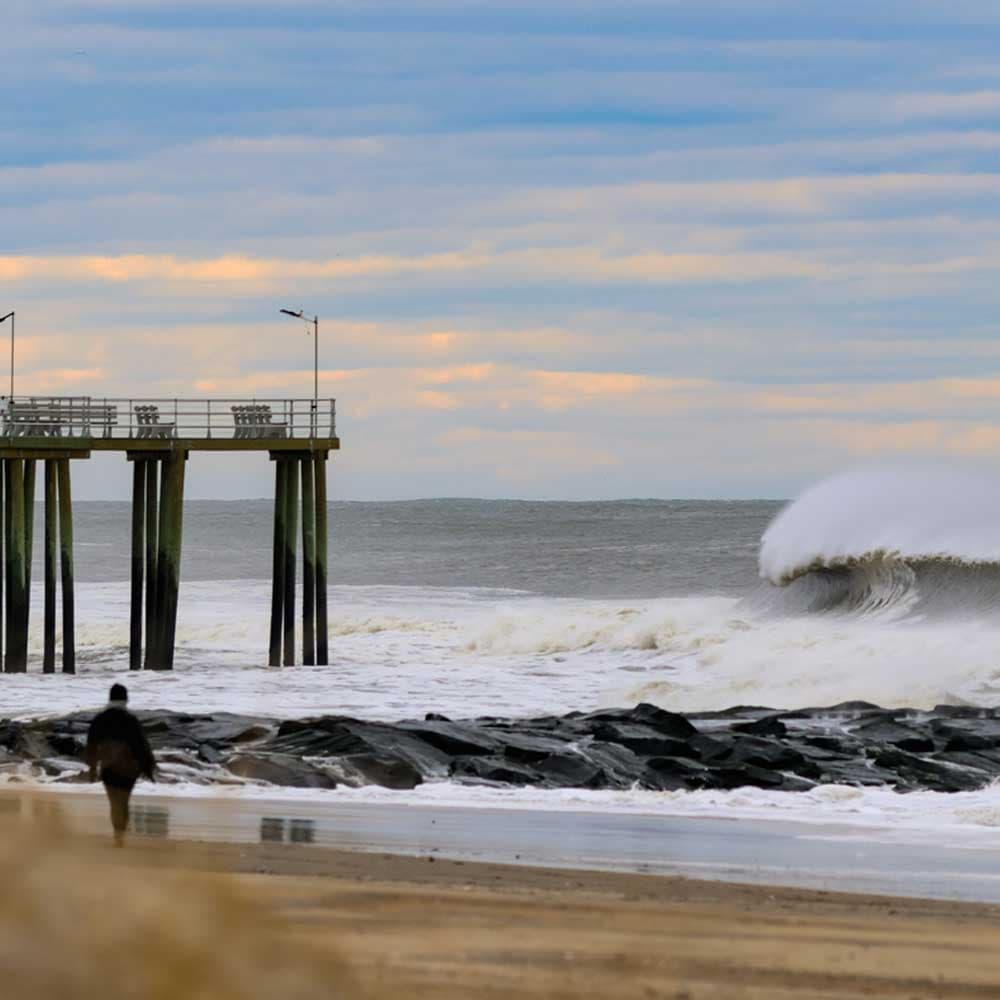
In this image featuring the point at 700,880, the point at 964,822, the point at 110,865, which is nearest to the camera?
the point at 110,865

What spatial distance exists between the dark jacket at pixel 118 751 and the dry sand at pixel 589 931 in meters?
0.51

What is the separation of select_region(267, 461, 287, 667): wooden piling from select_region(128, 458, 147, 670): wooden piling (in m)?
2.00

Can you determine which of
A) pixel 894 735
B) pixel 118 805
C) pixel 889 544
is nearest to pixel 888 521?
pixel 889 544

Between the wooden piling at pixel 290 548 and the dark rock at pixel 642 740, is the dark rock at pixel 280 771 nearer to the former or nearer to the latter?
the dark rock at pixel 642 740

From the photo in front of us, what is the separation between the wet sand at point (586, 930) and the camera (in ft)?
24.8

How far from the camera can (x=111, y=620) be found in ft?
134

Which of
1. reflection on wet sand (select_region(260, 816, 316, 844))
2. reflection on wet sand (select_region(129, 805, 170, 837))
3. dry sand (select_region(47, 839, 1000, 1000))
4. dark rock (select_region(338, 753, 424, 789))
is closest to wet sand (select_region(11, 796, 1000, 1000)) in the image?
dry sand (select_region(47, 839, 1000, 1000))

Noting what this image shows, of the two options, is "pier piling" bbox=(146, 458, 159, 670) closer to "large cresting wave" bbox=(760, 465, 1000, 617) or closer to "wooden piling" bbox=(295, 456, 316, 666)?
"wooden piling" bbox=(295, 456, 316, 666)

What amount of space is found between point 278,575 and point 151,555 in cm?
195

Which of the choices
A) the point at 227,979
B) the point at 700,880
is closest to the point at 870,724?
the point at 700,880

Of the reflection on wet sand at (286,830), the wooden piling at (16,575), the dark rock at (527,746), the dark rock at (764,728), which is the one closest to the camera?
the reflection on wet sand at (286,830)

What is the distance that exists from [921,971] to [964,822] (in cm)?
571

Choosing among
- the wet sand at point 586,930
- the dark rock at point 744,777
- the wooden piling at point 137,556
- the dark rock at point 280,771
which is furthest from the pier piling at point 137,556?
the wet sand at point 586,930

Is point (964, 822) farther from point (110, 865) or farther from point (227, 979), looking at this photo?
point (227, 979)
